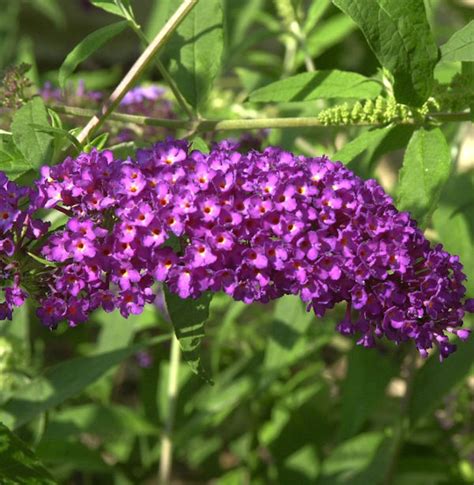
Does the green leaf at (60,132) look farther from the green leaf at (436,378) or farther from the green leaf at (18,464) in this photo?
the green leaf at (436,378)

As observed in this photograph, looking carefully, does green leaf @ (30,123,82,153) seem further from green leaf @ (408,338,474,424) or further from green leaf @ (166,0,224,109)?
green leaf @ (408,338,474,424)

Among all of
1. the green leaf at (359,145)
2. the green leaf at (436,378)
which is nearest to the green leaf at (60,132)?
the green leaf at (359,145)

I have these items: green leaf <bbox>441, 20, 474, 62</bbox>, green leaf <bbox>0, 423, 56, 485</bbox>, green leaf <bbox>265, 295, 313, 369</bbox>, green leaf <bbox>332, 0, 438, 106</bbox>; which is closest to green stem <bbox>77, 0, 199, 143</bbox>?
green leaf <bbox>332, 0, 438, 106</bbox>

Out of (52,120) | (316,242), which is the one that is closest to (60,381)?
(52,120)

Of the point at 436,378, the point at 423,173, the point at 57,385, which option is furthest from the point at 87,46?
the point at 436,378

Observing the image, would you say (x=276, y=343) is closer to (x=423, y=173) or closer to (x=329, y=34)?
(x=423, y=173)

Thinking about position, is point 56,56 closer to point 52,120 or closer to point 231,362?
point 231,362

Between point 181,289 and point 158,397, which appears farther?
point 158,397
